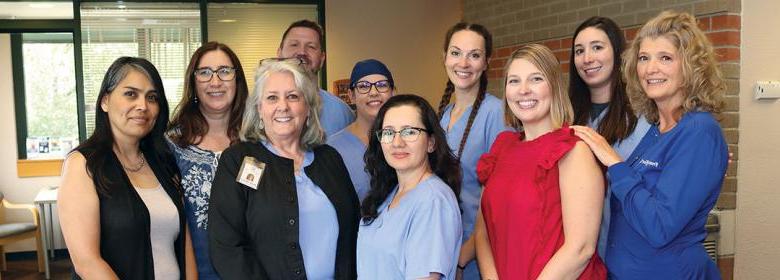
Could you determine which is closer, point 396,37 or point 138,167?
point 138,167

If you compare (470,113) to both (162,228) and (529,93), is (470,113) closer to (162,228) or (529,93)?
(529,93)

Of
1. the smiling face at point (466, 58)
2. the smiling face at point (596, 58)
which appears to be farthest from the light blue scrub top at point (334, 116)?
the smiling face at point (596, 58)

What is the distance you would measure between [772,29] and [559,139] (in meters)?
2.13

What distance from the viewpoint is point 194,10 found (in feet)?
19.7

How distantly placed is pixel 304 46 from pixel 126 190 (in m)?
1.56

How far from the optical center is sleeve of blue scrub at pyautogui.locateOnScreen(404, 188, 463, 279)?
1.81 m

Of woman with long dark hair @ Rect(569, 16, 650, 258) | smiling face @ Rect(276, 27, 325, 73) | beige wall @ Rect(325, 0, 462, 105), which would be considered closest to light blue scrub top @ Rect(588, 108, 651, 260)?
woman with long dark hair @ Rect(569, 16, 650, 258)

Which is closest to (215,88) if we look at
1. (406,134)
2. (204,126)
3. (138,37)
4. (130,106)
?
(204,126)

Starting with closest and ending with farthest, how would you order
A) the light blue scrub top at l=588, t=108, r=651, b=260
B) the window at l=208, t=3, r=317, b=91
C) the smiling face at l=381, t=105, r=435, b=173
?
the smiling face at l=381, t=105, r=435, b=173
the light blue scrub top at l=588, t=108, r=651, b=260
the window at l=208, t=3, r=317, b=91

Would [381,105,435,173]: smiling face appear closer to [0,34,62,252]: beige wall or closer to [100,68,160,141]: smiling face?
[100,68,160,141]: smiling face

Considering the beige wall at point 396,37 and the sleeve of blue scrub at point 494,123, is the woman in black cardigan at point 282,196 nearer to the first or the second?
the sleeve of blue scrub at point 494,123

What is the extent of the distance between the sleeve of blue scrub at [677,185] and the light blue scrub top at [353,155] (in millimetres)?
1097

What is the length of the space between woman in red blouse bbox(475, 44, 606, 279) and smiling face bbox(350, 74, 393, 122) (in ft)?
2.91

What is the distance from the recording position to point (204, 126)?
248 centimetres
